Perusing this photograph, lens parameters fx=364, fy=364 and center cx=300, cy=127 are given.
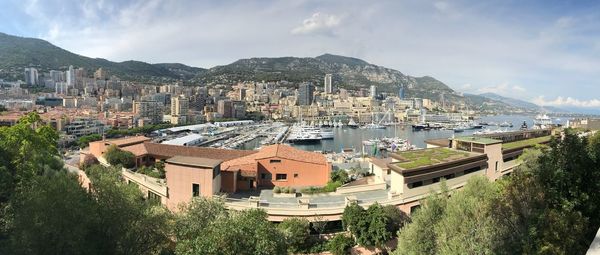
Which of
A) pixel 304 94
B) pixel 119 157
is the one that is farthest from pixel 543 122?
pixel 119 157

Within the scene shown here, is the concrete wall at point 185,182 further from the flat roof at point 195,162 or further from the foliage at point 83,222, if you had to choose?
the foliage at point 83,222

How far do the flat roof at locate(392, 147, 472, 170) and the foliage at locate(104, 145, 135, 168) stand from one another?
721 inches

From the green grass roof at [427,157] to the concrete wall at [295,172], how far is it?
4768mm

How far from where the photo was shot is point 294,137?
74.0 meters

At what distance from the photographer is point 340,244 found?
15.0 meters

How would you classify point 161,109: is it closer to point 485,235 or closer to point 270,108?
point 270,108

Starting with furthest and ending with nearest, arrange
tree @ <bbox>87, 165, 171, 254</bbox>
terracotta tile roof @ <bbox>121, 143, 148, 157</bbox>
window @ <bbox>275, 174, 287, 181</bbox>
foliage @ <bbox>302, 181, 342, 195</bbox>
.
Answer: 1. terracotta tile roof @ <bbox>121, 143, 148, 157</bbox>
2. window @ <bbox>275, 174, 287, 181</bbox>
3. foliage @ <bbox>302, 181, 342, 195</bbox>
4. tree @ <bbox>87, 165, 171, 254</bbox>

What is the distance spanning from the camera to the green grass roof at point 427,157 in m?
18.4

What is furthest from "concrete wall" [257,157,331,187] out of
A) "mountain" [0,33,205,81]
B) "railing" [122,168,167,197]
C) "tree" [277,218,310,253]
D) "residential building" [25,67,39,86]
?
"mountain" [0,33,205,81]

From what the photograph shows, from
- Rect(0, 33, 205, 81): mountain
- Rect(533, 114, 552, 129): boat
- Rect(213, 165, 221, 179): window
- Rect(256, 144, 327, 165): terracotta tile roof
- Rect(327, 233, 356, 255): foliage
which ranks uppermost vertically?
Rect(0, 33, 205, 81): mountain

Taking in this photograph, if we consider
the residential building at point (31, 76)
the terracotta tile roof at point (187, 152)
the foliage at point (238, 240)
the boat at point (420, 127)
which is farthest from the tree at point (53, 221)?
the residential building at point (31, 76)

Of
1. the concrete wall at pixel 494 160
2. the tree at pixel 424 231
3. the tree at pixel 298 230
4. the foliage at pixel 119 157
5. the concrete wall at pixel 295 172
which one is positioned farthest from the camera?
the foliage at pixel 119 157

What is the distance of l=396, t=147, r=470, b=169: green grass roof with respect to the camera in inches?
723

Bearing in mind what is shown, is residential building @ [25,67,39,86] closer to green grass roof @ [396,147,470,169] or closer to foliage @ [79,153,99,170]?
foliage @ [79,153,99,170]
